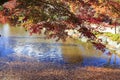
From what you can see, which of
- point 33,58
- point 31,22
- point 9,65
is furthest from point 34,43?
point 31,22

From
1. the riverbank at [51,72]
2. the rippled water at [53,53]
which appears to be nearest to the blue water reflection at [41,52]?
the rippled water at [53,53]

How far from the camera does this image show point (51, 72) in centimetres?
1438

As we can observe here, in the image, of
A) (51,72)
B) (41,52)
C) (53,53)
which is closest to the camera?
(51,72)

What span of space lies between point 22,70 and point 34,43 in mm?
9322

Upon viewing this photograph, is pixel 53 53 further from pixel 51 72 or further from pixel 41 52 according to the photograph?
pixel 51 72

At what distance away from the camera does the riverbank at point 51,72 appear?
44.2ft

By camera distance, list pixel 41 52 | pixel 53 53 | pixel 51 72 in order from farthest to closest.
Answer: pixel 41 52
pixel 53 53
pixel 51 72

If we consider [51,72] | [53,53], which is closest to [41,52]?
[53,53]

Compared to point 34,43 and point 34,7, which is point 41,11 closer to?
point 34,7

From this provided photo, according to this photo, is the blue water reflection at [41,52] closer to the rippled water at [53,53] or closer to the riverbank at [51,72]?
the rippled water at [53,53]

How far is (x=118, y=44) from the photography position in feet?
65.2

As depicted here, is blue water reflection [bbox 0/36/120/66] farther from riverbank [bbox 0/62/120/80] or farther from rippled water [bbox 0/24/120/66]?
riverbank [bbox 0/62/120/80]

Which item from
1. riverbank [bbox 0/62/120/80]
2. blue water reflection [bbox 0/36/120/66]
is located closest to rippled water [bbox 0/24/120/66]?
blue water reflection [bbox 0/36/120/66]

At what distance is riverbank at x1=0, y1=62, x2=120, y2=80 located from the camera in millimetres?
13484
